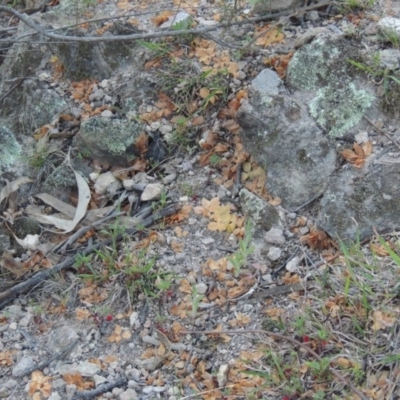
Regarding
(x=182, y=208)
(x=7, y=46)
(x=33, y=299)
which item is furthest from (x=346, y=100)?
(x=7, y=46)

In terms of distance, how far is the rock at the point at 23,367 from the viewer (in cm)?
270

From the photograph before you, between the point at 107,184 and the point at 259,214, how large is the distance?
0.78 m

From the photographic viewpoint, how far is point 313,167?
9.56 feet

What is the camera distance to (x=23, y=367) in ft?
8.89

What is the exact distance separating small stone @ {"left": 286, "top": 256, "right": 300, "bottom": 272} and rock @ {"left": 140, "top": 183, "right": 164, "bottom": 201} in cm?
72

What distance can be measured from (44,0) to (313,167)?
2.28 metres

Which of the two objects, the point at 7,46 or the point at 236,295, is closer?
the point at 236,295

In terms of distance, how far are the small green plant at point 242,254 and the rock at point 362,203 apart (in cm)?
31

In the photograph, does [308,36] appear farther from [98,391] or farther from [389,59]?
[98,391]

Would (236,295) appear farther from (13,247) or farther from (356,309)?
(13,247)

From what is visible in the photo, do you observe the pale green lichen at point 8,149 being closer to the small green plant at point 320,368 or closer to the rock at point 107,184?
the rock at point 107,184

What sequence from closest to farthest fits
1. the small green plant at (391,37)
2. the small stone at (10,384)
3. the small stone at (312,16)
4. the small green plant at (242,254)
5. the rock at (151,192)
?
the small stone at (10,384), the small green plant at (242,254), the small green plant at (391,37), the rock at (151,192), the small stone at (312,16)

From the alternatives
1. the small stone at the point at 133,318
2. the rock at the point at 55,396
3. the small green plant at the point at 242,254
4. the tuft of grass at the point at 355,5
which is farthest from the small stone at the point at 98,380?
the tuft of grass at the point at 355,5

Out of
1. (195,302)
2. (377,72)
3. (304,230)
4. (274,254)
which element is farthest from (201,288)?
(377,72)
